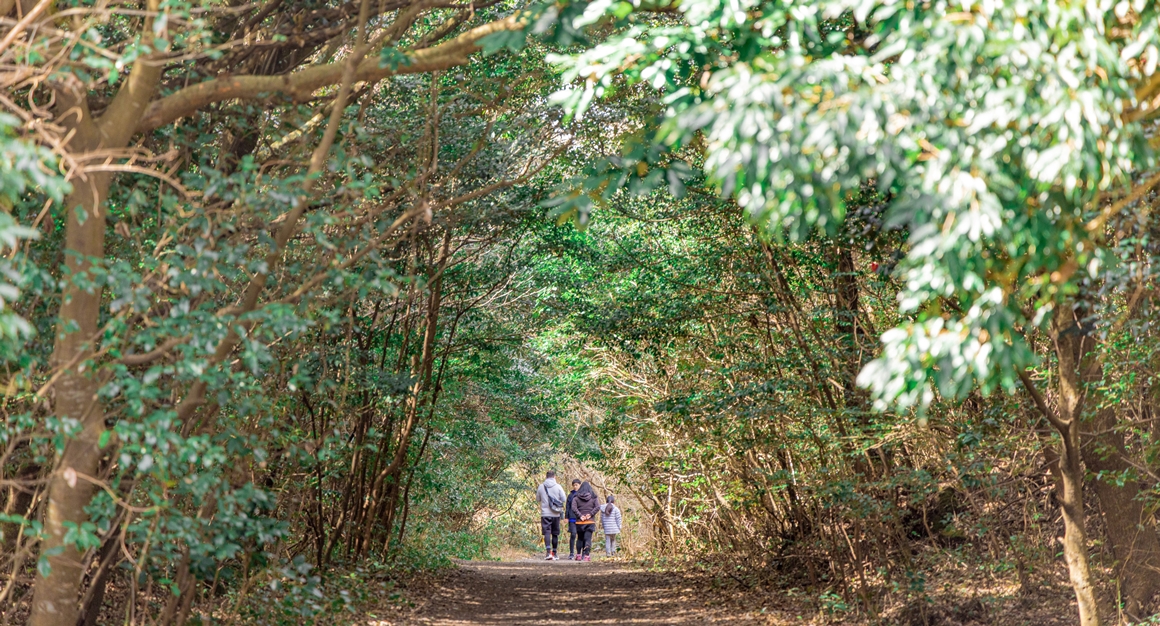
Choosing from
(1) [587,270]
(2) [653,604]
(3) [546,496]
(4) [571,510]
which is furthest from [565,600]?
(4) [571,510]

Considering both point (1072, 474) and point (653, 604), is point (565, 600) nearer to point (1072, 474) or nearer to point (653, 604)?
point (653, 604)

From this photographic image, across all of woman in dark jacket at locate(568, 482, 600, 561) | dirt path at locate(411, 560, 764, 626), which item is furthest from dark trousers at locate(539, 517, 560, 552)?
dirt path at locate(411, 560, 764, 626)

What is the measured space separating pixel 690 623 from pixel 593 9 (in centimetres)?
828

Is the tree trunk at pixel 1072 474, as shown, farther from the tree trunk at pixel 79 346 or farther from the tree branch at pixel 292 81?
the tree trunk at pixel 79 346

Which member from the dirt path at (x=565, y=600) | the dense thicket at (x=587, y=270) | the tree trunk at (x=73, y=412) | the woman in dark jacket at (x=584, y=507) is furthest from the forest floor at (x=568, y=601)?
the tree trunk at (x=73, y=412)

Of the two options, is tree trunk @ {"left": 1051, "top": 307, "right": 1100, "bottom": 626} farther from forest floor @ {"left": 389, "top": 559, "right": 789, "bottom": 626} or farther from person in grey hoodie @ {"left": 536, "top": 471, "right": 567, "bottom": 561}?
person in grey hoodie @ {"left": 536, "top": 471, "right": 567, "bottom": 561}

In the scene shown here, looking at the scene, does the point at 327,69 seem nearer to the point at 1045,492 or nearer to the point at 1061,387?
the point at 1061,387

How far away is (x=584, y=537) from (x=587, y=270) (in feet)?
30.9

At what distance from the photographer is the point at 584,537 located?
2116cm

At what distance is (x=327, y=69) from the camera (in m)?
6.15

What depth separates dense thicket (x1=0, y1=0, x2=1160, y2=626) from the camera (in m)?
3.35

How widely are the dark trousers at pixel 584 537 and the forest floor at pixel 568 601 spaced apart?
2.68 meters

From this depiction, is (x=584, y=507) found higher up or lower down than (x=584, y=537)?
higher up

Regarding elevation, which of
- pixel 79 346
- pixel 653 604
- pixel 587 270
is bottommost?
pixel 653 604
